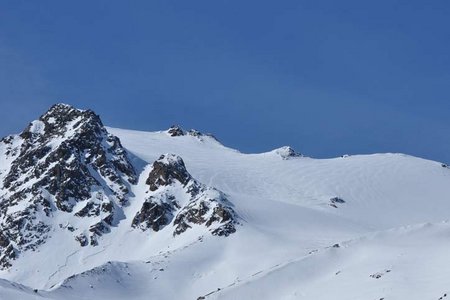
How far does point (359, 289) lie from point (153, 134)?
4171 inches

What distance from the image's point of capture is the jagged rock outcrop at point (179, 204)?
357 ft

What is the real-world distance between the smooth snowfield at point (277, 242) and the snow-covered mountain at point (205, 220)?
0.20 meters

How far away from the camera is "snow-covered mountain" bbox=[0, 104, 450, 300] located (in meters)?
77.9

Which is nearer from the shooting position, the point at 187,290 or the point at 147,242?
the point at 187,290

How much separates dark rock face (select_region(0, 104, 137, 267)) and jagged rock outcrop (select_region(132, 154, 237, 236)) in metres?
4.75

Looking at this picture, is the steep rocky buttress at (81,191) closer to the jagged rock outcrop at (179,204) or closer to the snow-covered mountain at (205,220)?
the jagged rock outcrop at (179,204)

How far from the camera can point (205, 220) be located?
110m

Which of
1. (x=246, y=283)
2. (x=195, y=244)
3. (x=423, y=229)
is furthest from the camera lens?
(x=195, y=244)

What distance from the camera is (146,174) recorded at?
13200cm

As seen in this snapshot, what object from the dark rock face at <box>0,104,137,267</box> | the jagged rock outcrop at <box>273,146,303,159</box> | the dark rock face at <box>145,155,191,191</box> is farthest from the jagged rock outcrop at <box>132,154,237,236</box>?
the jagged rock outcrop at <box>273,146,303,159</box>

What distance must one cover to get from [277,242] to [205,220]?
41.6 feet

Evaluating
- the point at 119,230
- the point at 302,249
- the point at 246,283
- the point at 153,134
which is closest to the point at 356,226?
the point at 302,249

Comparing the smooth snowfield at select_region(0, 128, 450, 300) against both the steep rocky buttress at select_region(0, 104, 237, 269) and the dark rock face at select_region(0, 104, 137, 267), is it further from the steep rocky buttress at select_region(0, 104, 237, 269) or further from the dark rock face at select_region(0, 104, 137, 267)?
the dark rock face at select_region(0, 104, 137, 267)

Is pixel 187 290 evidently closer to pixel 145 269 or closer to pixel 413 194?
pixel 145 269
